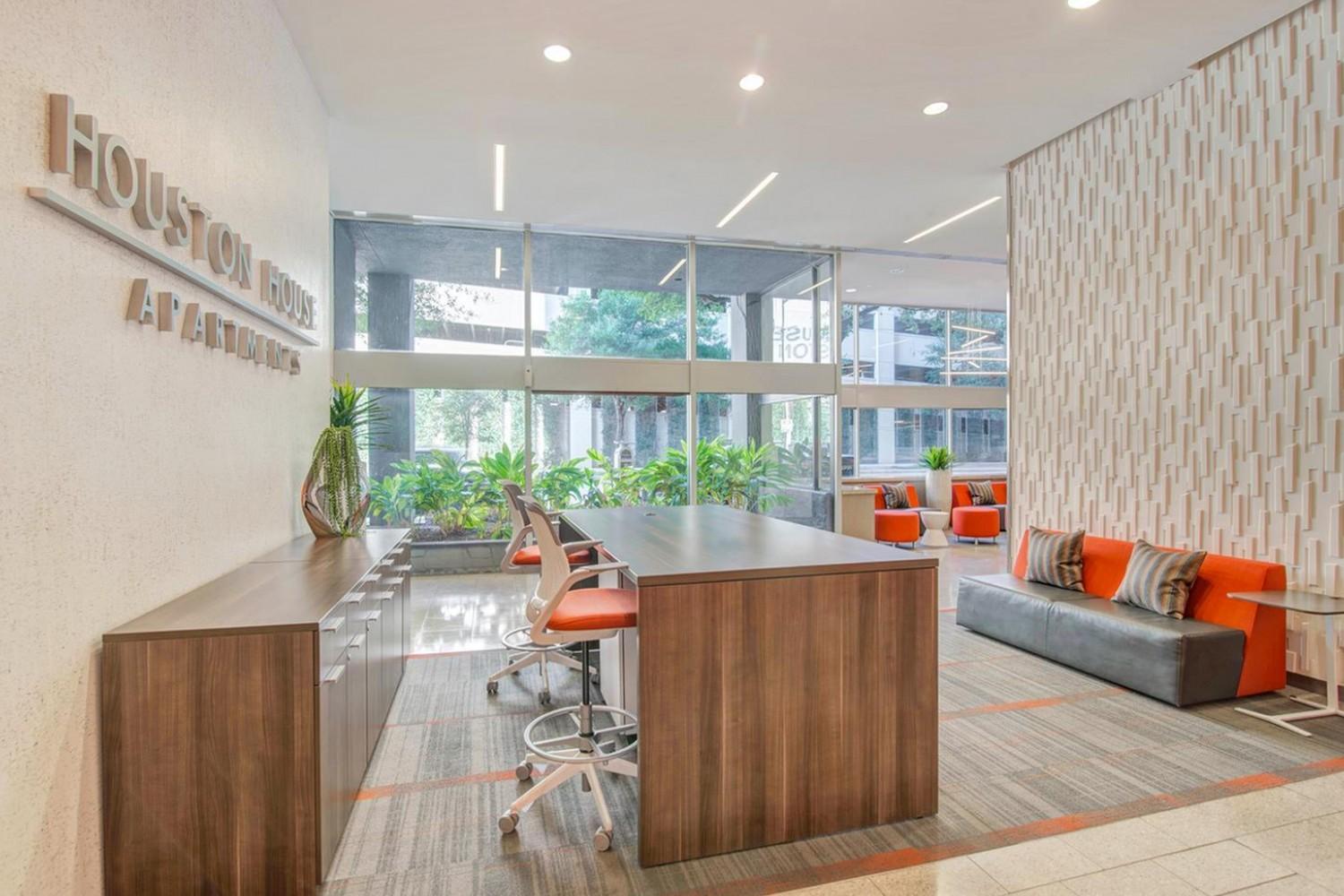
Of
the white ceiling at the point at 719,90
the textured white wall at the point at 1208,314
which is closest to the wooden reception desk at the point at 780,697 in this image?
the textured white wall at the point at 1208,314

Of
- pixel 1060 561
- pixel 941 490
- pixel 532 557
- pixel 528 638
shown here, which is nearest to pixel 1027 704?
pixel 1060 561

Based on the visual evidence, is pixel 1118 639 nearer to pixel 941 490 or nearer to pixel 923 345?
pixel 941 490

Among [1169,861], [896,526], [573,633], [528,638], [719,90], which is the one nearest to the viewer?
[1169,861]

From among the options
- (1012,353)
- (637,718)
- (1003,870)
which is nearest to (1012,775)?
(1003,870)

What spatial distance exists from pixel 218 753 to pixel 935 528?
8.77 meters

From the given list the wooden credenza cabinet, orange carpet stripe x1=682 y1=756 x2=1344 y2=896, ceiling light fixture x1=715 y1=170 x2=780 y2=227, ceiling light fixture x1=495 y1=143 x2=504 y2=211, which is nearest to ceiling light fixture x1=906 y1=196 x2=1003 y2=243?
ceiling light fixture x1=715 y1=170 x2=780 y2=227

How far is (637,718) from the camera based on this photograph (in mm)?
2217

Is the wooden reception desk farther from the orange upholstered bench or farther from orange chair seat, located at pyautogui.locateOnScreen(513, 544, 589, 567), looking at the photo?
the orange upholstered bench

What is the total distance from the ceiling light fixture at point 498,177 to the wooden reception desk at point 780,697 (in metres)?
4.02

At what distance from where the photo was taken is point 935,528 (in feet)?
30.6

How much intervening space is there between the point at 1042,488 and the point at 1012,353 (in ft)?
3.58

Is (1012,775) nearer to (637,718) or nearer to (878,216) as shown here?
(637,718)

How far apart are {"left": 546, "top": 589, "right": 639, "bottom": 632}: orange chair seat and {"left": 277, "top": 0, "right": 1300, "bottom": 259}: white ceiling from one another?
9.63ft

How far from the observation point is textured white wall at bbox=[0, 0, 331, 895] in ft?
5.20
